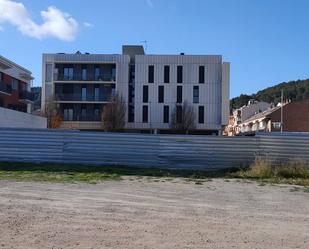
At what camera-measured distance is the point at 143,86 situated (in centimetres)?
8088

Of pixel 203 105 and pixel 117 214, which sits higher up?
pixel 203 105

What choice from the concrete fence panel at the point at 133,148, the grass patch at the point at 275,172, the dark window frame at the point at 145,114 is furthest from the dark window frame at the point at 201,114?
the grass patch at the point at 275,172

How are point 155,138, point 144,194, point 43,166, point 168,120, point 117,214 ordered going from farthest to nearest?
point 168,120 < point 155,138 < point 43,166 < point 144,194 < point 117,214

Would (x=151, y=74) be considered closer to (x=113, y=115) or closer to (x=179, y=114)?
(x=179, y=114)

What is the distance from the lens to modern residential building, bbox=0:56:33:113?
63.5 metres

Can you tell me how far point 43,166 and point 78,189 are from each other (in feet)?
25.9

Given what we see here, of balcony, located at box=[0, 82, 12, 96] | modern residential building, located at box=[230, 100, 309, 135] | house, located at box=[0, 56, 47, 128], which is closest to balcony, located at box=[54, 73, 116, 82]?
house, located at box=[0, 56, 47, 128]

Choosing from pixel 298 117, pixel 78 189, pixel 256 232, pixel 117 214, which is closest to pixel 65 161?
pixel 78 189

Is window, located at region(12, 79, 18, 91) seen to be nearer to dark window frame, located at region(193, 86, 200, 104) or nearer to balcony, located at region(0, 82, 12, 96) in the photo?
balcony, located at region(0, 82, 12, 96)

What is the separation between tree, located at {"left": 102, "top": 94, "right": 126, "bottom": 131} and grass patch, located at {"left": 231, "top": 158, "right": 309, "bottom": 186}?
5432 centimetres

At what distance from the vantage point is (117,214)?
34.4 ft

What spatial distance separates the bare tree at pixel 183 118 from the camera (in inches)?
3046

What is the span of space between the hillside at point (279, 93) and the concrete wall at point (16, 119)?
8494cm

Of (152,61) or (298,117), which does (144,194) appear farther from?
(298,117)
